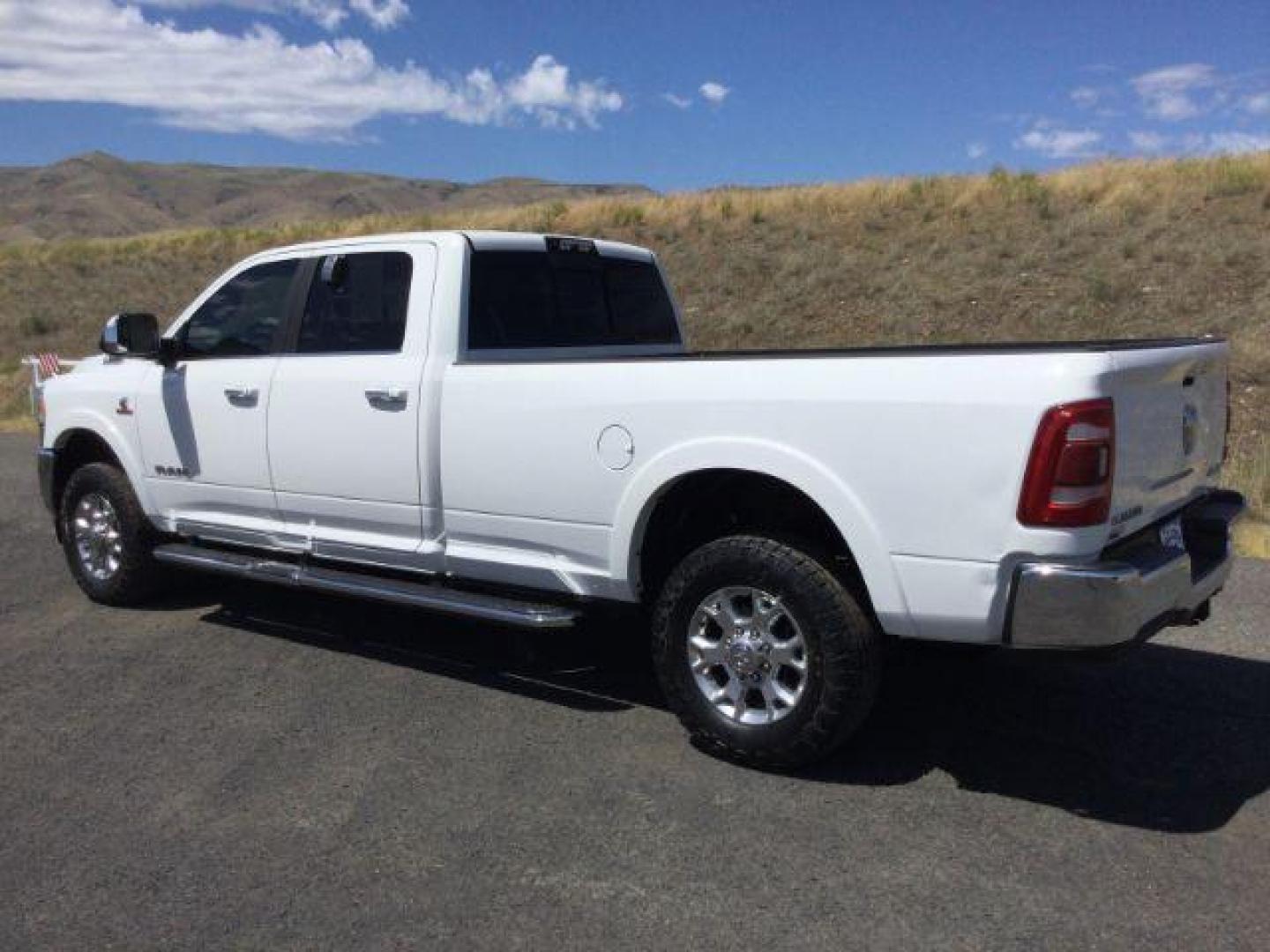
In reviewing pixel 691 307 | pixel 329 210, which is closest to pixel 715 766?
pixel 691 307

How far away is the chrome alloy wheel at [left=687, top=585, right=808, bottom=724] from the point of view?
4.34 meters

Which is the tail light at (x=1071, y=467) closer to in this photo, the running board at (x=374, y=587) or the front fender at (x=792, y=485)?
the front fender at (x=792, y=485)

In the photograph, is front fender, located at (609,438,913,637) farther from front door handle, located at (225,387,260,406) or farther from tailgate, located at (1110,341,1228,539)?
front door handle, located at (225,387,260,406)

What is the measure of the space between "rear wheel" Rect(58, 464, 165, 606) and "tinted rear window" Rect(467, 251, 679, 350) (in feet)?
8.65

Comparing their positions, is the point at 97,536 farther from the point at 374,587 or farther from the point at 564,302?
the point at 564,302

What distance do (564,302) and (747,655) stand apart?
2.30 m

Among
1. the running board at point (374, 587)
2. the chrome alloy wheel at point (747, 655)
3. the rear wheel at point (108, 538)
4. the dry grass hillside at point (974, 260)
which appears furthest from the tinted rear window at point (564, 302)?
the dry grass hillside at point (974, 260)

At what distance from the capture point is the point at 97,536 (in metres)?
6.96

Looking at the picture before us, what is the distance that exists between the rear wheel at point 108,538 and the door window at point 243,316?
101 centimetres

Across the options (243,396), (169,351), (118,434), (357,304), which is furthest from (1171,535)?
(118,434)

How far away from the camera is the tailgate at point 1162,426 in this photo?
379 centimetres

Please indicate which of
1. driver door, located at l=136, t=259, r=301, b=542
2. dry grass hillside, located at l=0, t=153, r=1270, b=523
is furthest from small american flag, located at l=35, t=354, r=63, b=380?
driver door, located at l=136, t=259, r=301, b=542

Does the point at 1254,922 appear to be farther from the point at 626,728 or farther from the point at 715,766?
the point at 626,728

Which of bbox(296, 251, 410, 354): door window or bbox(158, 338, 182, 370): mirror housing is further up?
bbox(296, 251, 410, 354): door window
